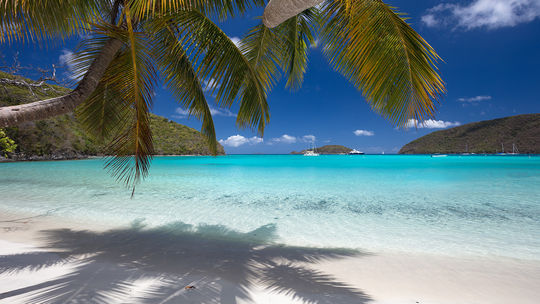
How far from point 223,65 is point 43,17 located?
6.44ft

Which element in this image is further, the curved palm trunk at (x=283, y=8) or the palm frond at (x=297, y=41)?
the palm frond at (x=297, y=41)

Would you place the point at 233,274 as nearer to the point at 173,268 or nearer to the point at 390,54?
the point at 173,268

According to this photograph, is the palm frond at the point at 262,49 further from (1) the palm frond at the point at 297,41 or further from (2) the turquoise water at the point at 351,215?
(2) the turquoise water at the point at 351,215

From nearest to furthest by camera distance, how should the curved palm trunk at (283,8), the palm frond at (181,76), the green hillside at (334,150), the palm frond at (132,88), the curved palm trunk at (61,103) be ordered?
the curved palm trunk at (283,8) < the curved palm trunk at (61,103) < the palm frond at (132,88) < the palm frond at (181,76) < the green hillside at (334,150)

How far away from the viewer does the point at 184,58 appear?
329 centimetres

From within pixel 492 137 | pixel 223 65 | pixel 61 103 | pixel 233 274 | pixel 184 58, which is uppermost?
pixel 492 137

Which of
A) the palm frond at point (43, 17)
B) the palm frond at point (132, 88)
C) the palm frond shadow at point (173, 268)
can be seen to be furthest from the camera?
the palm frond at point (43, 17)

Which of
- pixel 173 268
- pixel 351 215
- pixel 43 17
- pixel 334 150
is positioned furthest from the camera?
pixel 334 150

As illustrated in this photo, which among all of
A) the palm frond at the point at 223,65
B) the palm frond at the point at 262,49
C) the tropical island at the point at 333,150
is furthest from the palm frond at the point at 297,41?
the tropical island at the point at 333,150

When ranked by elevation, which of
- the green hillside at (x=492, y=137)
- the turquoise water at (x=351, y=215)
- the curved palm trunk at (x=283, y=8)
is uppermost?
the green hillside at (x=492, y=137)

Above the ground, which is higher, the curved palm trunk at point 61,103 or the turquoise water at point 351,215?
the curved palm trunk at point 61,103

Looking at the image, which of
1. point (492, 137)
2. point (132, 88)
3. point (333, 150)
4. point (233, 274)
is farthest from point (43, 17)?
point (333, 150)

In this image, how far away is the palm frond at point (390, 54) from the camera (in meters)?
1.92

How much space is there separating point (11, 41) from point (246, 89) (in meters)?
2.40
